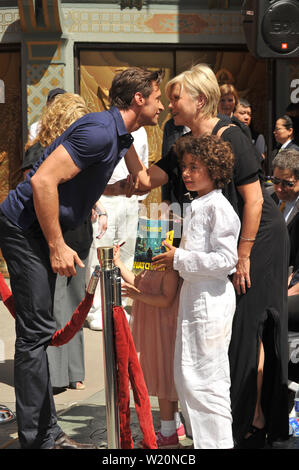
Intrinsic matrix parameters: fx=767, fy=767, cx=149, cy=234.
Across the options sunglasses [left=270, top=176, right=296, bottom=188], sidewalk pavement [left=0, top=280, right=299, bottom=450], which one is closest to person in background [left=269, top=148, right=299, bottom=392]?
sunglasses [left=270, top=176, right=296, bottom=188]

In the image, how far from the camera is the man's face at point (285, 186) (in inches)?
177

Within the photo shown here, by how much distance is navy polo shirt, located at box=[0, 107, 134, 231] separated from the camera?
3344 millimetres

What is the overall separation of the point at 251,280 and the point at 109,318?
0.89 meters

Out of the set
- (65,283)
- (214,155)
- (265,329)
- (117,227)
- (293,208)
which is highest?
(214,155)

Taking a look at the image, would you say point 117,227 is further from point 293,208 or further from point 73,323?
point 73,323

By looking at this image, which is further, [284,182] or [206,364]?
[284,182]

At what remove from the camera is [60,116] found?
4.38 metres

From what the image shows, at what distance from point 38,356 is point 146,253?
74 centimetres

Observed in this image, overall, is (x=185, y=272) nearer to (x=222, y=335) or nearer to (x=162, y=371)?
(x=222, y=335)

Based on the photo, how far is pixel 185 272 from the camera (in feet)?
11.4

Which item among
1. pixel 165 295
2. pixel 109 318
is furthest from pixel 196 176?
pixel 109 318

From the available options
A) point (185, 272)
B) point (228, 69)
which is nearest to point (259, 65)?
point (228, 69)

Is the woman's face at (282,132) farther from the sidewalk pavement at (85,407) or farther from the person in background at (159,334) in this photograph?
the person in background at (159,334)

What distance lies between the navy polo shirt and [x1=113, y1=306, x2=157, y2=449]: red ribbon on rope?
0.58 metres
